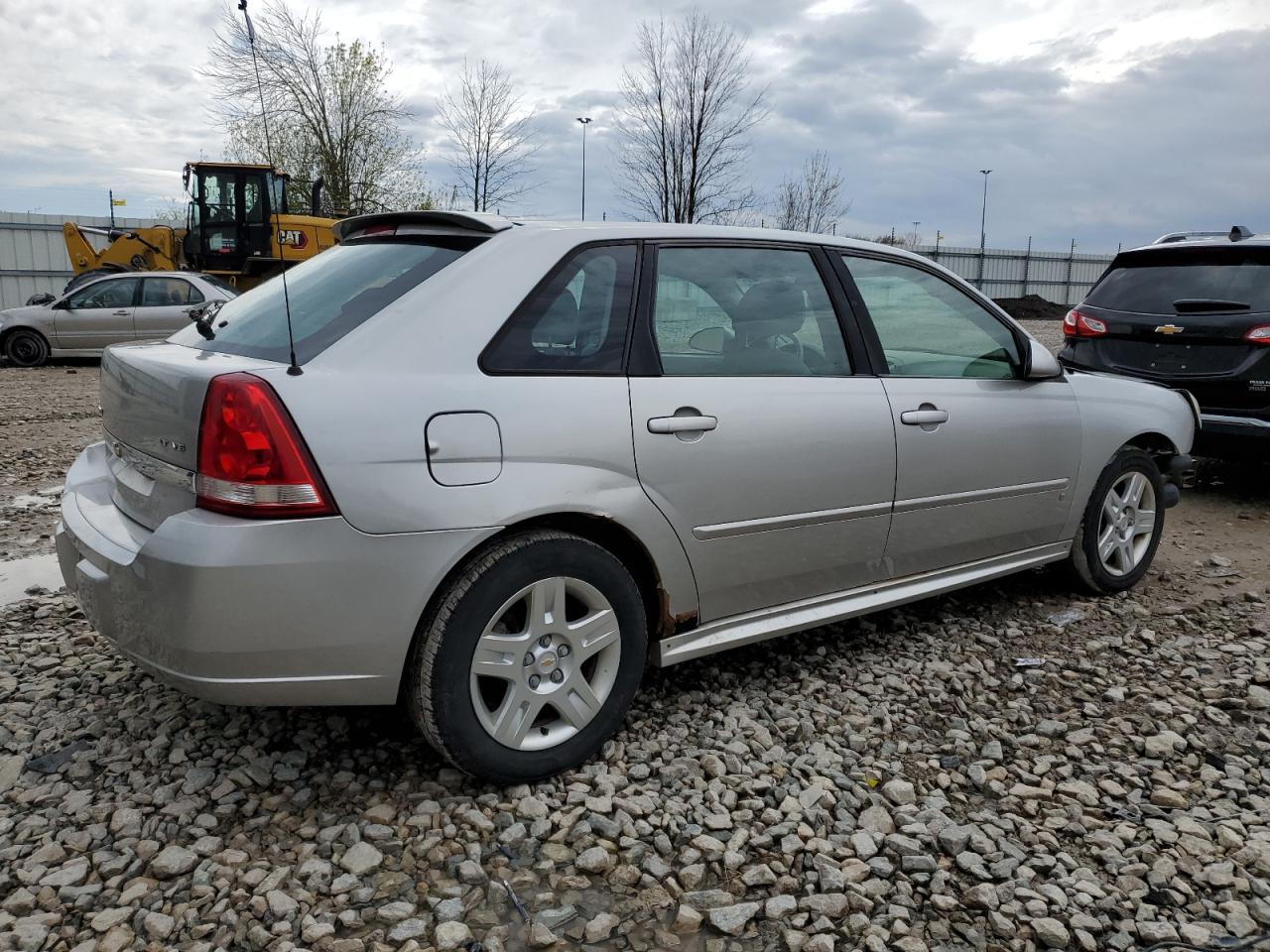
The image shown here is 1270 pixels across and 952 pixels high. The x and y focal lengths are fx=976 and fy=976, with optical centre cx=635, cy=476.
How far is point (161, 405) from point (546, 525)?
108cm

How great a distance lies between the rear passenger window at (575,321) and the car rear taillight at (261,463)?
0.56 m

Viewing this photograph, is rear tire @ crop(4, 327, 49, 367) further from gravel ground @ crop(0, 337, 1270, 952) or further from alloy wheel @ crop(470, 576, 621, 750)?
alloy wheel @ crop(470, 576, 621, 750)

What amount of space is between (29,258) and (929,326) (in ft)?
101

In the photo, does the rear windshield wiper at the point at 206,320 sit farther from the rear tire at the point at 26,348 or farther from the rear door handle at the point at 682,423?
the rear tire at the point at 26,348

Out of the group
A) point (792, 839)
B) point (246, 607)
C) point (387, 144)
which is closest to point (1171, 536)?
point (792, 839)

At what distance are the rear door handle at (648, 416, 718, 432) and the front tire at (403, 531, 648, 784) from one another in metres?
0.41

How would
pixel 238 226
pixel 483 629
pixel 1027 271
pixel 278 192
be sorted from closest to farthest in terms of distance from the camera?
pixel 483 629 < pixel 278 192 < pixel 238 226 < pixel 1027 271

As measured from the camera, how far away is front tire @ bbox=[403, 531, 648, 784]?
258 centimetres

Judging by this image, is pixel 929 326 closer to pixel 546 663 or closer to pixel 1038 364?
pixel 1038 364

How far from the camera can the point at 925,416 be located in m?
3.61

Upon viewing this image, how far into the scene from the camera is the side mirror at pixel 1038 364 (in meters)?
4.05

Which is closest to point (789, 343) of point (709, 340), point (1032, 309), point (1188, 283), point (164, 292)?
point (709, 340)

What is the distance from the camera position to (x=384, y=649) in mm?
2520

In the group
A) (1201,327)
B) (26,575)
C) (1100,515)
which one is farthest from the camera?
(1201,327)
